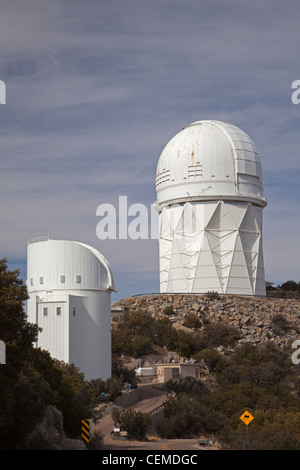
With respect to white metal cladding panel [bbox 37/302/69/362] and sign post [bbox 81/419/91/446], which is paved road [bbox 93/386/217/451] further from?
white metal cladding panel [bbox 37/302/69/362]

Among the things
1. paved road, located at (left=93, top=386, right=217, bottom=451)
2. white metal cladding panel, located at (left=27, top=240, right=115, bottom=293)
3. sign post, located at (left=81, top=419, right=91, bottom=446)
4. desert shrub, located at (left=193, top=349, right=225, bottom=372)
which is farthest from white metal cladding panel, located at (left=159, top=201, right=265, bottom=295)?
sign post, located at (left=81, top=419, right=91, bottom=446)

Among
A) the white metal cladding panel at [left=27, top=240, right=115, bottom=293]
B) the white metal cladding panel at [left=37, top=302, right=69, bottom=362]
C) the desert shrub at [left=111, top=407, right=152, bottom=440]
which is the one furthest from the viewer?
the white metal cladding panel at [left=27, top=240, right=115, bottom=293]

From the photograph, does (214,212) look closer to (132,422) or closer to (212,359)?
(212,359)

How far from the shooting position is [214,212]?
5850 centimetres

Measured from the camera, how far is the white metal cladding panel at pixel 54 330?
36.2 m

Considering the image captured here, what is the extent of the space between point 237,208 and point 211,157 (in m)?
4.57

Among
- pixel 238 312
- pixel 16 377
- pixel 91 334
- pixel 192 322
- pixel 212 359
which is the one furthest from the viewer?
pixel 238 312

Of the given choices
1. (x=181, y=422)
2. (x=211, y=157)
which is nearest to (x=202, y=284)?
(x=211, y=157)

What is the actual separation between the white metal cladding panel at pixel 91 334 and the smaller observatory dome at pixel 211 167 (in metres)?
22.2

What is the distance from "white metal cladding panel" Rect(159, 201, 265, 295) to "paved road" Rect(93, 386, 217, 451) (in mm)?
19060

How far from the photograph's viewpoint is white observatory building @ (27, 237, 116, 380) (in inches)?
1432

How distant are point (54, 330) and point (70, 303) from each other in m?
1.54

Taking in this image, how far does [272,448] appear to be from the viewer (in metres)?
22.0

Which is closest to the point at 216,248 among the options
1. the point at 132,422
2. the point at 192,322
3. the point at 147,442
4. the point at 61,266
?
the point at 192,322
